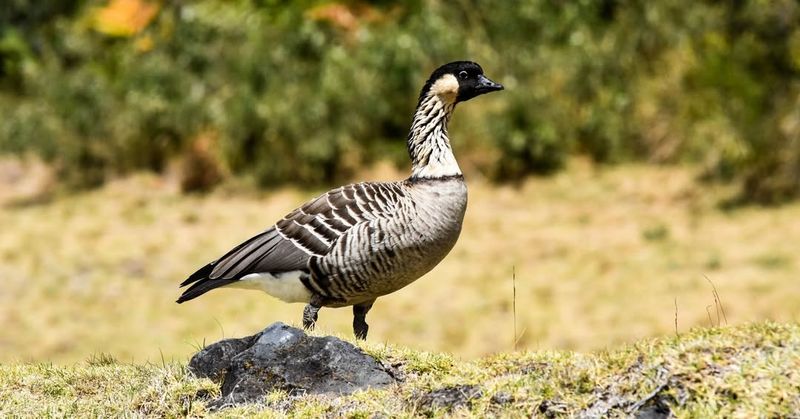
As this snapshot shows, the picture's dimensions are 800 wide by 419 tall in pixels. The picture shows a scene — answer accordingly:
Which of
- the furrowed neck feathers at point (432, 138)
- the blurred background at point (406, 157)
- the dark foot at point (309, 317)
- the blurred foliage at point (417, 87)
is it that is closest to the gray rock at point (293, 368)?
the dark foot at point (309, 317)

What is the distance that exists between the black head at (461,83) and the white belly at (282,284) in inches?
76.3

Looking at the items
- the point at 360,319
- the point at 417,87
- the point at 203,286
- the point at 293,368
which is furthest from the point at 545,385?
the point at 417,87

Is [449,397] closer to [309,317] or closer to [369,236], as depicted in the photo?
[369,236]

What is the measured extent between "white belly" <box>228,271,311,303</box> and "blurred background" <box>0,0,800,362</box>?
7.61m

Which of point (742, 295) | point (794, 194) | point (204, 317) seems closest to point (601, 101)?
point (794, 194)

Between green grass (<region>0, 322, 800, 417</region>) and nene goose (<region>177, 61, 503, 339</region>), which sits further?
nene goose (<region>177, 61, 503, 339</region>)

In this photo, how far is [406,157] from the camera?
24.8 m

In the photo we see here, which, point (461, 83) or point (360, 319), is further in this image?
point (461, 83)

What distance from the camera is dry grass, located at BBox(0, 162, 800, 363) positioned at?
16.8 meters

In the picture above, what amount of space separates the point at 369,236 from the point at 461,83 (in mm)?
1661

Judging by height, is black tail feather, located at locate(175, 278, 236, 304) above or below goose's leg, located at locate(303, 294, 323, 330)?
above

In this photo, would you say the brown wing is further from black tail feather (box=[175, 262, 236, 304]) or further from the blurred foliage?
the blurred foliage

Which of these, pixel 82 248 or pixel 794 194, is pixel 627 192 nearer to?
pixel 794 194

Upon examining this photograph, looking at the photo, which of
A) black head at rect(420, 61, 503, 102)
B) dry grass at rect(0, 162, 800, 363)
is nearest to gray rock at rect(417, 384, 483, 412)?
black head at rect(420, 61, 503, 102)
